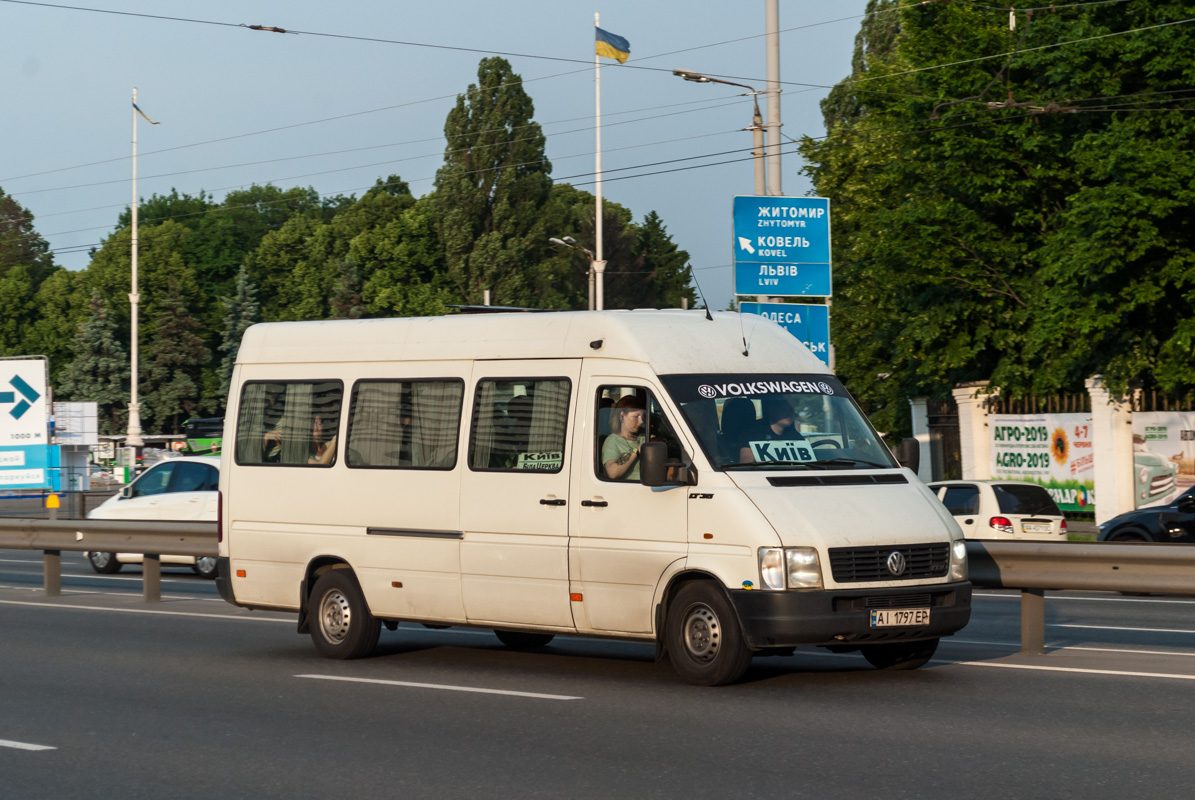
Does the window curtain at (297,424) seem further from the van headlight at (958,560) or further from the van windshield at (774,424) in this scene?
the van headlight at (958,560)

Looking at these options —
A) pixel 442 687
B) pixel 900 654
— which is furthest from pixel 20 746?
pixel 900 654

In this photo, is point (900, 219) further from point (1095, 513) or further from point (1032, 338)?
point (1095, 513)

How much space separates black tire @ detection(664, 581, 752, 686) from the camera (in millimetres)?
9906

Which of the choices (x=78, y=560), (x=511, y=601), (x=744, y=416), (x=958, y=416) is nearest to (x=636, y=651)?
(x=511, y=601)

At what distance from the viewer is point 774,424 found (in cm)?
1062

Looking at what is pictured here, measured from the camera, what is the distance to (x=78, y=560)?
95.6 feet

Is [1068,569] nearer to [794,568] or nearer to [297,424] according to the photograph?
[794,568]

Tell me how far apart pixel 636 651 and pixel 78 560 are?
748 inches

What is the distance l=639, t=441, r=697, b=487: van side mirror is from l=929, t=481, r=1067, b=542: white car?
1304 centimetres

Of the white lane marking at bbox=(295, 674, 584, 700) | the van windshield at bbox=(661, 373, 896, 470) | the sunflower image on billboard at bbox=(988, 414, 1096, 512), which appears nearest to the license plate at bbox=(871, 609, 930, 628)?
the van windshield at bbox=(661, 373, 896, 470)

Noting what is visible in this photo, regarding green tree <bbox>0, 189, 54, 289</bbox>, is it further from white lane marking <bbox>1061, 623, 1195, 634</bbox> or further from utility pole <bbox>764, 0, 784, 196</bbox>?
white lane marking <bbox>1061, 623, 1195, 634</bbox>

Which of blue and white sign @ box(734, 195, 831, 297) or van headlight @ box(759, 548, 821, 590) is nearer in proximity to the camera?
van headlight @ box(759, 548, 821, 590)

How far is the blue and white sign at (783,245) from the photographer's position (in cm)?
2145

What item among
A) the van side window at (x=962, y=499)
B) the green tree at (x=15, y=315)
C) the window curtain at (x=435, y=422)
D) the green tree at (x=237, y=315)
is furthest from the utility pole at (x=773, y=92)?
the green tree at (x=15, y=315)
